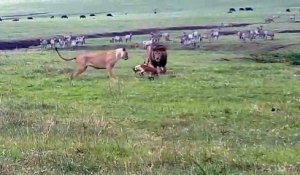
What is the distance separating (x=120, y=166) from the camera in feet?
30.2

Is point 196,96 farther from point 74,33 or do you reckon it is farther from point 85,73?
point 74,33

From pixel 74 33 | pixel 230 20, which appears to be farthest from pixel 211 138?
pixel 230 20

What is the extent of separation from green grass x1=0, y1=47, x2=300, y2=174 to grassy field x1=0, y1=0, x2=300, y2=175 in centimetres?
3

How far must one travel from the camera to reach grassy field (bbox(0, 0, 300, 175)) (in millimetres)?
9352

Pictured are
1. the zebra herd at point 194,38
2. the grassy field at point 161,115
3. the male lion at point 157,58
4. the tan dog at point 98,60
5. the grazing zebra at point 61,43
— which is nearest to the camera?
the grassy field at point 161,115

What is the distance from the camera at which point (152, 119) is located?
635 inches

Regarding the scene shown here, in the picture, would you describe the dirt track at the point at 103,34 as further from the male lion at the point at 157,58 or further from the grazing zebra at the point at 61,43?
the male lion at the point at 157,58

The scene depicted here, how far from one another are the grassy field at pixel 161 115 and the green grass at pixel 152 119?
3 centimetres

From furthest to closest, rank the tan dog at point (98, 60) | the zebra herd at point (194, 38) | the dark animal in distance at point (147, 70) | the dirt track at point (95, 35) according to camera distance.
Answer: the dirt track at point (95, 35) < the zebra herd at point (194, 38) < the tan dog at point (98, 60) < the dark animal in distance at point (147, 70)

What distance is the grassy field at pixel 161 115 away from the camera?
30.7 ft

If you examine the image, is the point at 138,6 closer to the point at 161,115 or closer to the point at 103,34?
the point at 103,34

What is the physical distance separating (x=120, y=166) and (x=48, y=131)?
318 cm

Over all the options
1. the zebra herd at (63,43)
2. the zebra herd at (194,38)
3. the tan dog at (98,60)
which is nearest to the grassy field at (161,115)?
the tan dog at (98,60)

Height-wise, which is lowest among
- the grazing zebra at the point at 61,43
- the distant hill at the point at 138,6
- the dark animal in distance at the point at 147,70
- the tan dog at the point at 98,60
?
the distant hill at the point at 138,6
